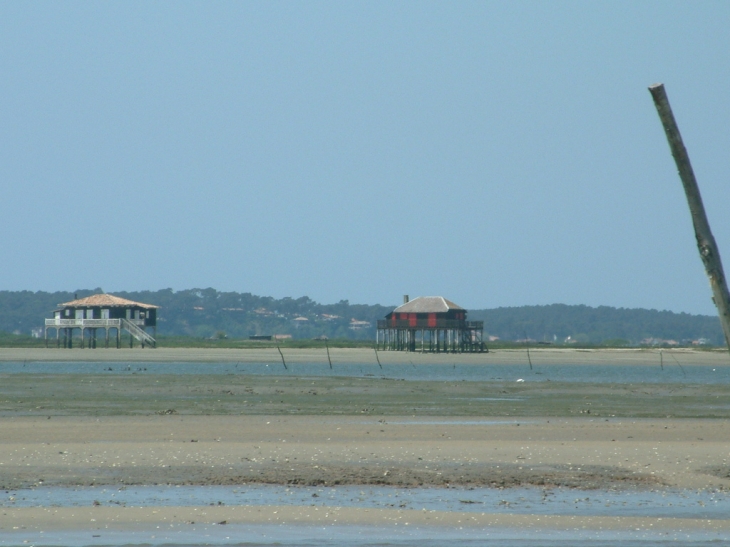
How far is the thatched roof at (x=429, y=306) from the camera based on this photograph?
110 metres

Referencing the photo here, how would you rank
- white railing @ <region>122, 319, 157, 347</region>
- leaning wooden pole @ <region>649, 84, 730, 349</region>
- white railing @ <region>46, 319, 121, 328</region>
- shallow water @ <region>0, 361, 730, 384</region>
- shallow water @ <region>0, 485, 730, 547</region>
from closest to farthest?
leaning wooden pole @ <region>649, 84, 730, 349</region>, shallow water @ <region>0, 485, 730, 547</region>, shallow water @ <region>0, 361, 730, 384</region>, white railing @ <region>46, 319, 121, 328</region>, white railing @ <region>122, 319, 157, 347</region>

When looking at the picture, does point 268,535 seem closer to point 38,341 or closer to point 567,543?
point 567,543

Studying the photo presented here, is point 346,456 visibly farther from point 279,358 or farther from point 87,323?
point 87,323

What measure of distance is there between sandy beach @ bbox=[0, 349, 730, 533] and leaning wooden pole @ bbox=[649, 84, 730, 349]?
7527 mm

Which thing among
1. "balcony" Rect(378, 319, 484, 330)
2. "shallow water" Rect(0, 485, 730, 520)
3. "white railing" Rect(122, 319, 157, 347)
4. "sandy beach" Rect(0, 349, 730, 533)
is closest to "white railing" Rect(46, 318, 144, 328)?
"white railing" Rect(122, 319, 157, 347)

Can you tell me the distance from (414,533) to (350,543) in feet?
3.03

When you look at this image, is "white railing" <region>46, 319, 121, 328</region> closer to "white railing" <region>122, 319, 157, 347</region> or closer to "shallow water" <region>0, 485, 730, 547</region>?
"white railing" <region>122, 319, 157, 347</region>

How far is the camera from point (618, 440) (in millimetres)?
21094

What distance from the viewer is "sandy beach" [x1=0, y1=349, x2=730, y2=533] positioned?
1241 cm

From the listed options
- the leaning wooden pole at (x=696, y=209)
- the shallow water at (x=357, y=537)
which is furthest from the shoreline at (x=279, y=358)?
the leaning wooden pole at (x=696, y=209)

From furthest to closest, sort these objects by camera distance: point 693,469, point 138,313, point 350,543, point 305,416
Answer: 1. point 138,313
2. point 305,416
3. point 693,469
4. point 350,543

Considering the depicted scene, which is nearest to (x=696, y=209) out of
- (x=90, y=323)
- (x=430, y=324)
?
(x=90, y=323)

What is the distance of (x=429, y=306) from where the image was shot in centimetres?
11081

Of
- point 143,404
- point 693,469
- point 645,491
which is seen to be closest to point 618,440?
point 693,469
